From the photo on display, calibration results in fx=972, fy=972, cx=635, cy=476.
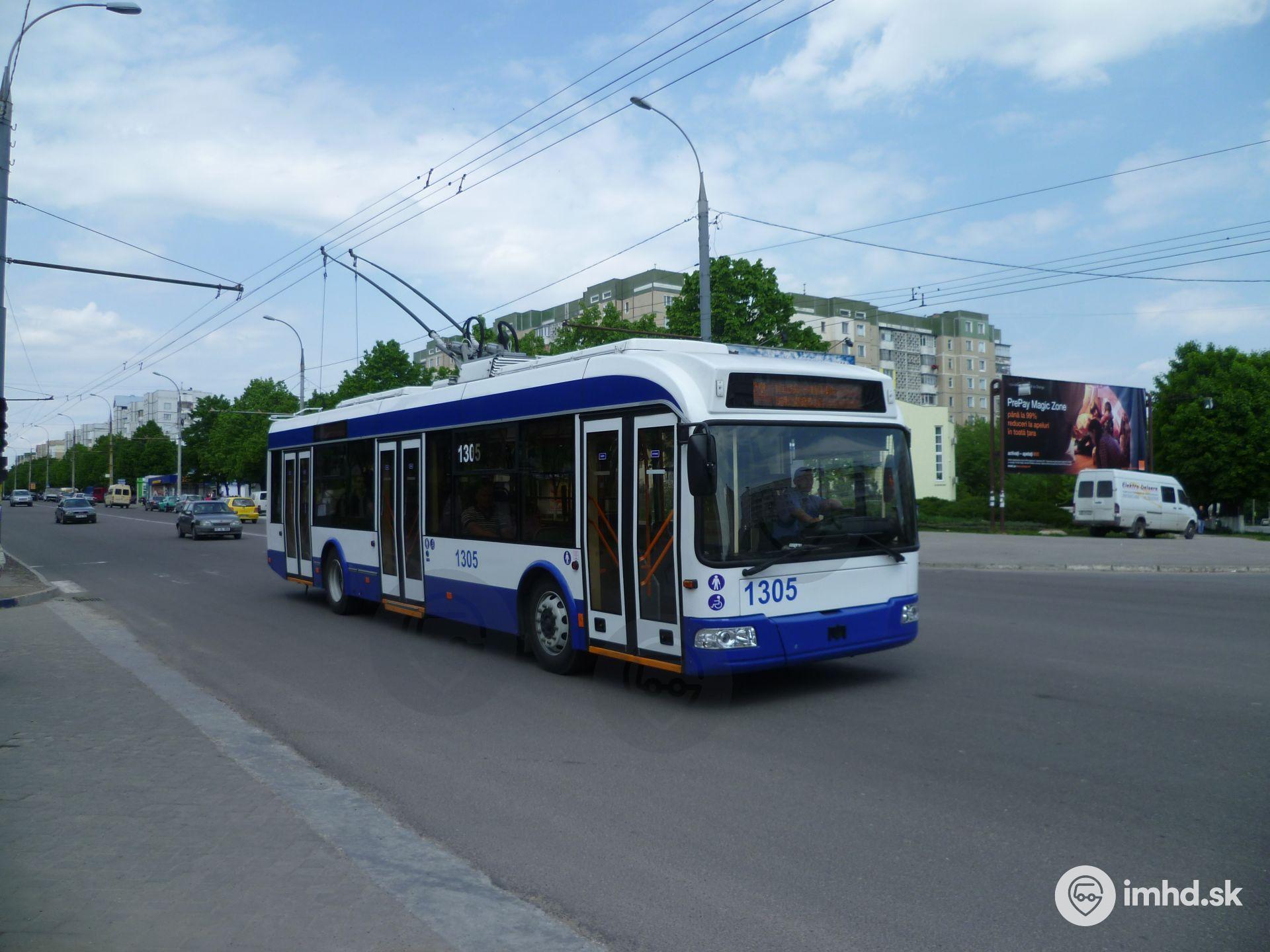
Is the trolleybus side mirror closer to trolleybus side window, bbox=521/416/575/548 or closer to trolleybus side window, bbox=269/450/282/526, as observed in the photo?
trolleybus side window, bbox=521/416/575/548

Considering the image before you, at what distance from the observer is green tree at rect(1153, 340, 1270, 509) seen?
183ft

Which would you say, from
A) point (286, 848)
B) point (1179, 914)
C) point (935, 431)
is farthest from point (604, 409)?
point (935, 431)

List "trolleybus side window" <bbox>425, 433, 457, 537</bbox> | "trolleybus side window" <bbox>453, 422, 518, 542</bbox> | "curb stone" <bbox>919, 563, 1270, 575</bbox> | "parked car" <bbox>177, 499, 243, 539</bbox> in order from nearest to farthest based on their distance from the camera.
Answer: "trolleybus side window" <bbox>453, 422, 518, 542</bbox>
"trolleybus side window" <bbox>425, 433, 457, 537</bbox>
"curb stone" <bbox>919, 563, 1270, 575</bbox>
"parked car" <bbox>177, 499, 243, 539</bbox>

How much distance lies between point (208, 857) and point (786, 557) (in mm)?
4460

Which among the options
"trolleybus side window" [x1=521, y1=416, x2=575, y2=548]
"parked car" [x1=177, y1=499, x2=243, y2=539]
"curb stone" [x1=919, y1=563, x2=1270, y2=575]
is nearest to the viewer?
"trolleybus side window" [x1=521, y1=416, x2=575, y2=548]

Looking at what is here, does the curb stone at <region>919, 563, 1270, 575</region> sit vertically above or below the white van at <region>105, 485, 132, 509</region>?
below

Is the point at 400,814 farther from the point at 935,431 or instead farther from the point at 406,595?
the point at 935,431

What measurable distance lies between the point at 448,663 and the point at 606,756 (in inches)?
159

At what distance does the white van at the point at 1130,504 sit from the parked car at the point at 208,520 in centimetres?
3062

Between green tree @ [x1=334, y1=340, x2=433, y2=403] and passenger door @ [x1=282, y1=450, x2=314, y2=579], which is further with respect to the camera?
green tree @ [x1=334, y1=340, x2=433, y2=403]

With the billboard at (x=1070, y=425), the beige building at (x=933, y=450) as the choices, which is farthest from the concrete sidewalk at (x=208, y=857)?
the beige building at (x=933, y=450)

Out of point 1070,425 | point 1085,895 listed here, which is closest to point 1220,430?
point 1070,425

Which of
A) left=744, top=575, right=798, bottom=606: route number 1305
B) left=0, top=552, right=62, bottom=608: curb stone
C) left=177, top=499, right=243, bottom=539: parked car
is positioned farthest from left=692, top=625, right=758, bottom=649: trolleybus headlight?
left=177, top=499, right=243, bottom=539: parked car

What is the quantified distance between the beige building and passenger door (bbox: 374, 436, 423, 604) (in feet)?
186
